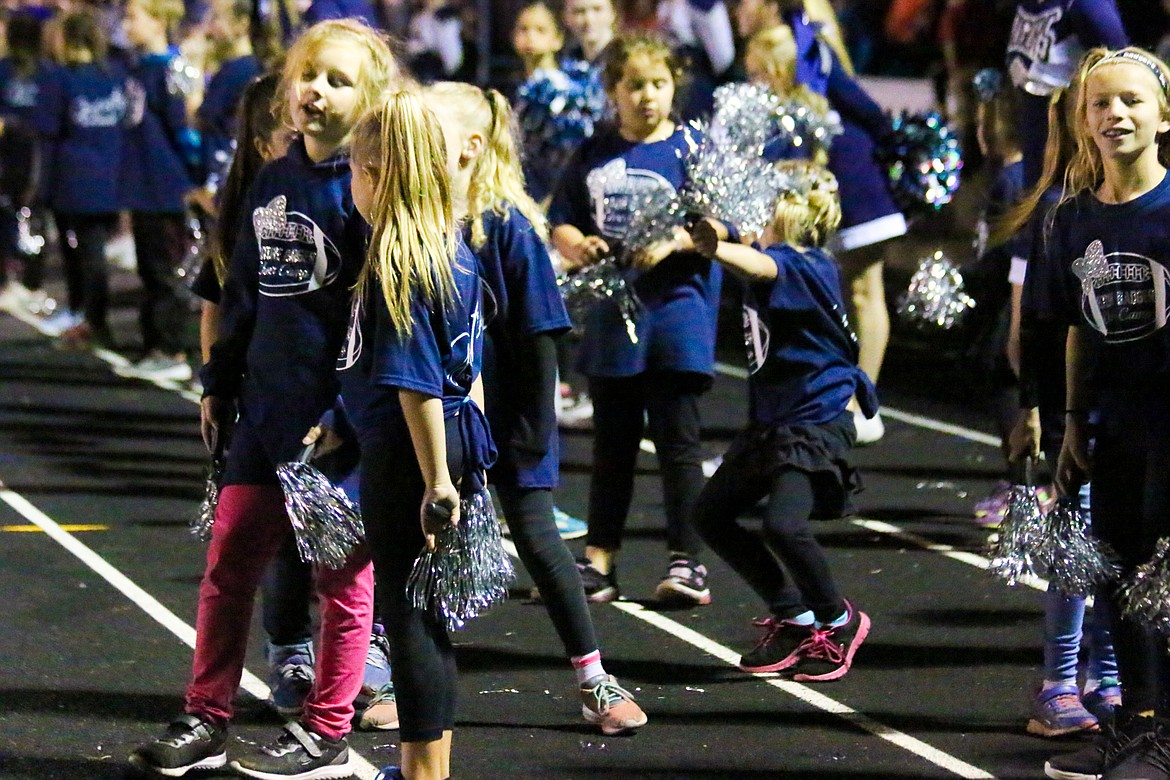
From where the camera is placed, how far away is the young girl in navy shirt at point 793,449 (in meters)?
5.14

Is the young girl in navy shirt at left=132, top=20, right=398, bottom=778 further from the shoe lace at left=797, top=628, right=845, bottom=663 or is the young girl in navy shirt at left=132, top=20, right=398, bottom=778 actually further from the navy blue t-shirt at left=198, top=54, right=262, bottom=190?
the navy blue t-shirt at left=198, top=54, right=262, bottom=190

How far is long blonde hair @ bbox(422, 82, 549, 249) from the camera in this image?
181 inches

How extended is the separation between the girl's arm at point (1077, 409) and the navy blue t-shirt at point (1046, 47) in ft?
7.00

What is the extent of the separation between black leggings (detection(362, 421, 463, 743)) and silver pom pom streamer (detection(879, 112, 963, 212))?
4.50 metres

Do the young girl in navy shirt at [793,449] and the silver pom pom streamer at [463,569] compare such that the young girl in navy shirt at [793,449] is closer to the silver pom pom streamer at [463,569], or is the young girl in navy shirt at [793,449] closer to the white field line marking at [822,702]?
the white field line marking at [822,702]

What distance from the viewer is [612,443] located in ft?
19.5

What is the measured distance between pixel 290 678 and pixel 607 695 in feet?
2.54

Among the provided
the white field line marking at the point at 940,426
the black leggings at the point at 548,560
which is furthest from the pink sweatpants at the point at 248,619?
the white field line marking at the point at 940,426

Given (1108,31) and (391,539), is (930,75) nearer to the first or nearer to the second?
(1108,31)

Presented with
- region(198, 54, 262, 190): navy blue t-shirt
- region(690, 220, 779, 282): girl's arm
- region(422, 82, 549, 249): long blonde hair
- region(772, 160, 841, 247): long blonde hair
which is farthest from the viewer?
region(198, 54, 262, 190): navy blue t-shirt

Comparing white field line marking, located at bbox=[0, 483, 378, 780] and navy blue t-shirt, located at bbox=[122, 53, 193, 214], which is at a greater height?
navy blue t-shirt, located at bbox=[122, 53, 193, 214]

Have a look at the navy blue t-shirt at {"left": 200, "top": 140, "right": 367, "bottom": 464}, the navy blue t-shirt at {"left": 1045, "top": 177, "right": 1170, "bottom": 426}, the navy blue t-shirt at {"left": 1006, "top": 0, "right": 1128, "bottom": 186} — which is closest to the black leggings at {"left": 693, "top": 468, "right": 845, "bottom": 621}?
the navy blue t-shirt at {"left": 1045, "top": 177, "right": 1170, "bottom": 426}

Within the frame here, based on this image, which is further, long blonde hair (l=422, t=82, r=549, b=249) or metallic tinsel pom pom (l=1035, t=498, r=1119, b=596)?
long blonde hair (l=422, t=82, r=549, b=249)

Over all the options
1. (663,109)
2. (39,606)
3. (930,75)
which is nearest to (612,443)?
(663,109)
